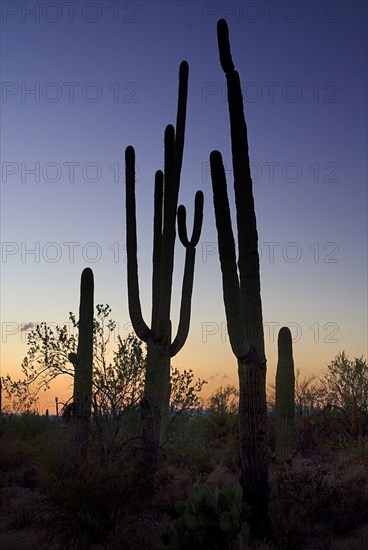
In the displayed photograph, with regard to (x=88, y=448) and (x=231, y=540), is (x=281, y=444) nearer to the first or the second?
(x=88, y=448)

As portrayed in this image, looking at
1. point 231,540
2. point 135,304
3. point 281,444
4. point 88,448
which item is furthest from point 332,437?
point 231,540

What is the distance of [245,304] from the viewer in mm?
11180

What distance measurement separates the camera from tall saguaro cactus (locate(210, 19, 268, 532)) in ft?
35.3

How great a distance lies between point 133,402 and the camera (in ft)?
43.0

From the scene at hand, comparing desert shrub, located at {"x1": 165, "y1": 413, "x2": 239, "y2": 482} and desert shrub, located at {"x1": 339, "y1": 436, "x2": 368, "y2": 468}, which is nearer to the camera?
desert shrub, located at {"x1": 165, "y1": 413, "x2": 239, "y2": 482}

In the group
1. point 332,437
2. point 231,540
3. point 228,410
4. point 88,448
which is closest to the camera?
point 231,540

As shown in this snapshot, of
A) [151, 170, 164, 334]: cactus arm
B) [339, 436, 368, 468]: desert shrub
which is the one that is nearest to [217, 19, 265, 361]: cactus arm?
[151, 170, 164, 334]: cactus arm

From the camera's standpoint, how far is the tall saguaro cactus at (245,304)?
10773mm

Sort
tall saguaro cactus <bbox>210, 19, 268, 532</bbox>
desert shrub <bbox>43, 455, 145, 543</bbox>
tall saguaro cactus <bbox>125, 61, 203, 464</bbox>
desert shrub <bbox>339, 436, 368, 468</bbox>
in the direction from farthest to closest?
desert shrub <bbox>339, 436, 368, 468</bbox> < tall saguaro cactus <bbox>125, 61, 203, 464</bbox> < tall saguaro cactus <bbox>210, 19, 268, 532</bbox> < desert shrub <bbox>43, 455, 145, 543</bbox>

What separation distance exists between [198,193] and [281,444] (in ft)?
22.3

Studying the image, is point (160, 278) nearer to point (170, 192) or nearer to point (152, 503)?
point (170, 192)

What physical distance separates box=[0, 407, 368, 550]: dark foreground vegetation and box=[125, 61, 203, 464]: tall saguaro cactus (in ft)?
1.72

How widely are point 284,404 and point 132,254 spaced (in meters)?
5.50

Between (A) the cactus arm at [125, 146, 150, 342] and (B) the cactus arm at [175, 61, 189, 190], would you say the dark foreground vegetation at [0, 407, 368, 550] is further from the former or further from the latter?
(B) the cactus arm at [175, 61, 189, 190]
